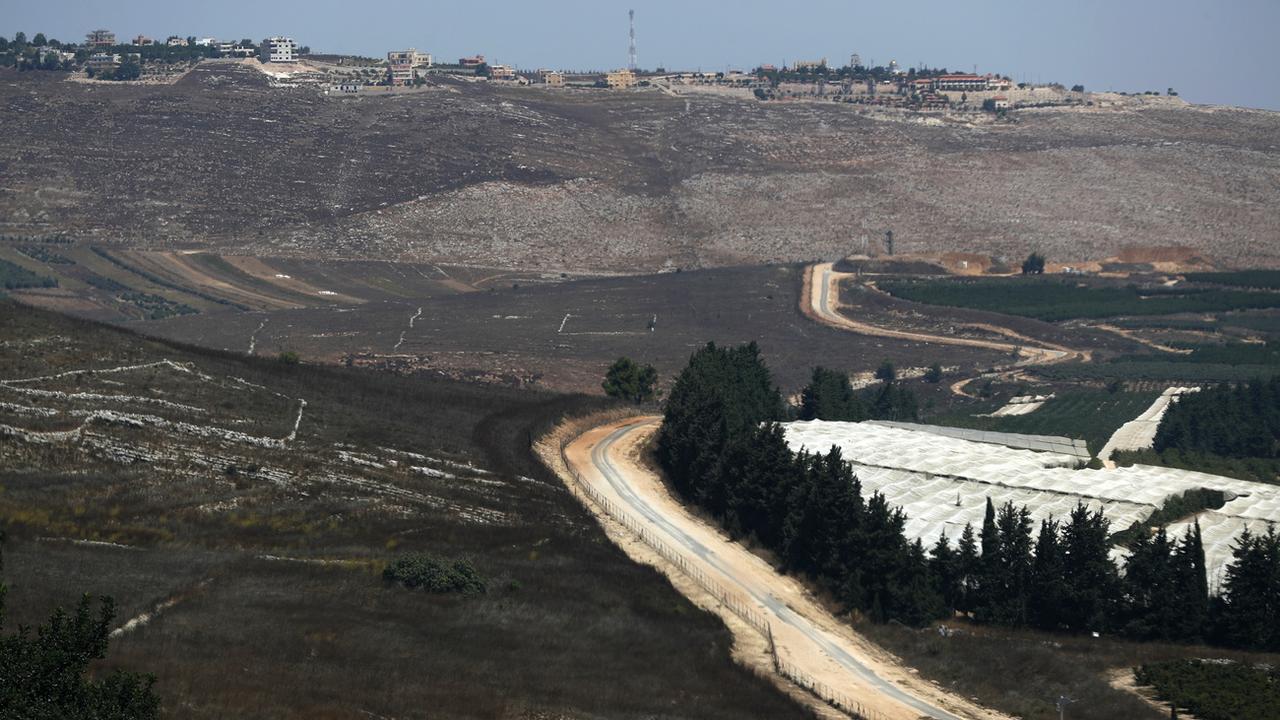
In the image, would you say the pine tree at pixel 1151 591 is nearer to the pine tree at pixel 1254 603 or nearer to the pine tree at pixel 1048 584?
the pine tree at pixel 1254 603

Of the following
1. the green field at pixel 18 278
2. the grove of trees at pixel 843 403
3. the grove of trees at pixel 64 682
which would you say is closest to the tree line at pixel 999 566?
the grove of trees at pixel 843 403

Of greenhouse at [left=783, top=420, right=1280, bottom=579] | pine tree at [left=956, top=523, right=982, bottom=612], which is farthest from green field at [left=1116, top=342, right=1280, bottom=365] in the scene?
pine tree at [left=956, top=523, right=982, bottom=612]

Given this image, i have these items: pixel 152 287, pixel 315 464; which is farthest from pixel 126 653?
pixel 152 287

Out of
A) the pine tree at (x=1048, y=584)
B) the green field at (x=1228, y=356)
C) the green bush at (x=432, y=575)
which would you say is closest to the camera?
the green bush at (x=432, y=575)

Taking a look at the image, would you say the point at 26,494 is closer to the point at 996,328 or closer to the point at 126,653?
the point at 126,653

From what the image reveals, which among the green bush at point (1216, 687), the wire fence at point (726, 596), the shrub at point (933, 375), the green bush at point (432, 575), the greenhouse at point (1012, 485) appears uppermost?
the green bush at point (432, 575)

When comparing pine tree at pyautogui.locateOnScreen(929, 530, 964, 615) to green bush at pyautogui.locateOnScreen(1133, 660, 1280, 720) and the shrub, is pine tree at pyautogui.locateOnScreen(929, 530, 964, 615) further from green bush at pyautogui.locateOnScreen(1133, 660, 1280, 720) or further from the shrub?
the shrub

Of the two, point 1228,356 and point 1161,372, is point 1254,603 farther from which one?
point 1228,356
